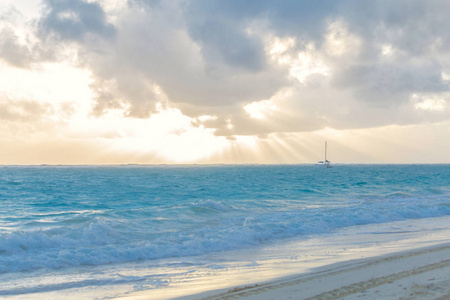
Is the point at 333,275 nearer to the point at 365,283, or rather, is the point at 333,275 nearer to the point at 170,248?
the point at 365,283

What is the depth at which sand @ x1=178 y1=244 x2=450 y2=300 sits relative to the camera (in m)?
7.76

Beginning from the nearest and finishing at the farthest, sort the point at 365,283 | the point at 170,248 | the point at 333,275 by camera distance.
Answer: the point at 365,283 < the point at 333,275 < the point at 170,248

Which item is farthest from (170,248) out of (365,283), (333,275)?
(365,283)

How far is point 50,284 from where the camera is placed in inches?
430

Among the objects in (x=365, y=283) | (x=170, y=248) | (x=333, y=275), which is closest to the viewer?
(x=365, y=283)

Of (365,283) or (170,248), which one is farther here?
(170,248)

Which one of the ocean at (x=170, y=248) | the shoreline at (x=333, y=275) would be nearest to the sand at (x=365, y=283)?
the shoreline at (x=333, y=275)

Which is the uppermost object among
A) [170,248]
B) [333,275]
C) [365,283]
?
[365,283]

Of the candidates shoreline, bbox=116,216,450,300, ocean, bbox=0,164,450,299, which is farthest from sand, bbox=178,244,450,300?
ocean, bbox=0,164,450,299

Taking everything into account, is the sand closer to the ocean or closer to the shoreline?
the shoreline

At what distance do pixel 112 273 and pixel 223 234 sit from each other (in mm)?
6780

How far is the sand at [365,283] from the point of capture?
7762 mm

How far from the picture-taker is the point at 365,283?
8.62 meters

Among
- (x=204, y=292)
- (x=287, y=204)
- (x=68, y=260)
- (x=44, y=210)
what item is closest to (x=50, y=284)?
(x=68, y=260)
